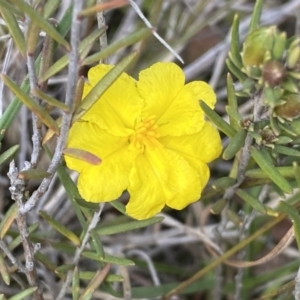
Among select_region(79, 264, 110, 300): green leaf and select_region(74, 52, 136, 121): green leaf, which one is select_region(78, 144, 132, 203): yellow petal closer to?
select_region(74, 52, 136, 121): green leaf

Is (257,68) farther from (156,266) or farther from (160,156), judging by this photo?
(156,266)

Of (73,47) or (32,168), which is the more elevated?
(73,47)

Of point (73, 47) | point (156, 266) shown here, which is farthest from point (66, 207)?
point (73, 47)

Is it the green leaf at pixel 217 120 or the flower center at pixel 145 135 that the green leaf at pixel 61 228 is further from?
the green leaf at pixel 217 120

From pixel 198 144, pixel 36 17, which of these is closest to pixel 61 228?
pixel 198 144

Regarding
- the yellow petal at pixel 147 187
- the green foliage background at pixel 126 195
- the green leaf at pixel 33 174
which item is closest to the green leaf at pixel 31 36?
the green foliage background at pixel 126 195
